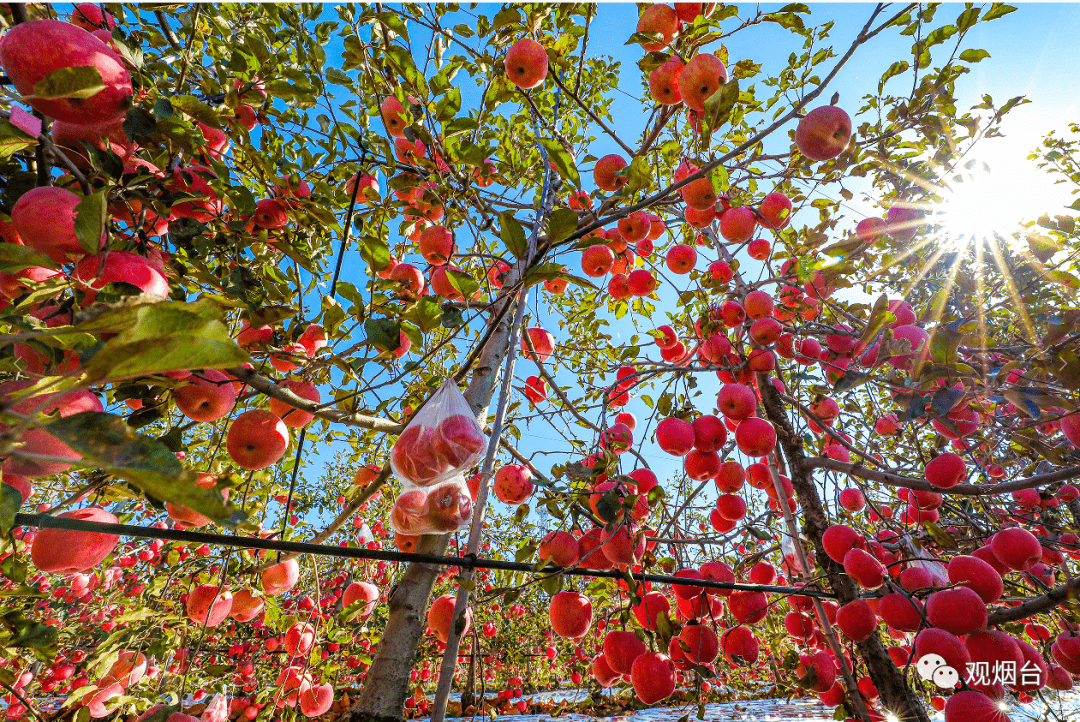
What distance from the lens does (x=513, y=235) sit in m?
1.06

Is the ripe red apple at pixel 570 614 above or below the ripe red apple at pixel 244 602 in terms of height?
below

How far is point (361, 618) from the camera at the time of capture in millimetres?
2723

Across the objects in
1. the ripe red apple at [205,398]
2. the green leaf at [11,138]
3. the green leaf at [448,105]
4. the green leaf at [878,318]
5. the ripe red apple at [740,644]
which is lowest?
the ripe red apple at [740,644]

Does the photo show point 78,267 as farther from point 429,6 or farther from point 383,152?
point 429,6

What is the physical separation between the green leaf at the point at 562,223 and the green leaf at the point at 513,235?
3.3 inches

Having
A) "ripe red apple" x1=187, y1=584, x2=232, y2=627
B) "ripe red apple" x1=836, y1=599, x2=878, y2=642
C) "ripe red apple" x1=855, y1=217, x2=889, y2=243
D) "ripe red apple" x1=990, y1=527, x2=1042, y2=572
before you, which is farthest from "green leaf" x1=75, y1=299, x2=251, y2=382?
"ripe red apple" x1=990, y1=527, x2=1042, y2=572

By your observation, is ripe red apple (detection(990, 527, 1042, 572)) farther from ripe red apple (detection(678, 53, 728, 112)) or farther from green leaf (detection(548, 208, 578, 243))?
green leaf (detection(548, 208, 578, 243))

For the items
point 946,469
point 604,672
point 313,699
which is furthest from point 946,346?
point 313,699

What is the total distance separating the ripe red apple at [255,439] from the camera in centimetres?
139

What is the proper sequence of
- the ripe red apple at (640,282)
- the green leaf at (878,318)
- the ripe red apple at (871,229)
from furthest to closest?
the ripe red apple at (640,282), the ripe red apple at (871,229), the green leaf at (878,318)

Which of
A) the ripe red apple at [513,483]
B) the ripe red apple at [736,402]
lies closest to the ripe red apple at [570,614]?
the ripe red apple at [513,483]

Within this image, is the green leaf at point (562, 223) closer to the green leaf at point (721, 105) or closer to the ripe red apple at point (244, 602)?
the green leaf at point (721, 105)

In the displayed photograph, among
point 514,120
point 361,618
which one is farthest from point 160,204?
point 361,618
